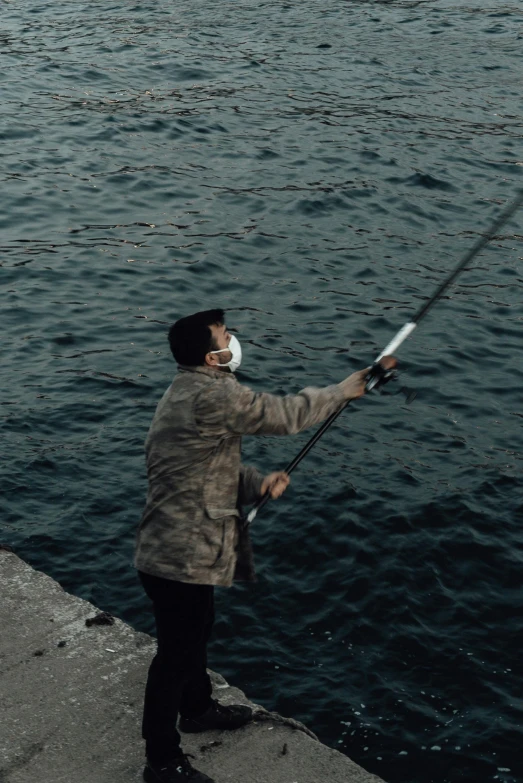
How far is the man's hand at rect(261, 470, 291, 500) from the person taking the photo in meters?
4.97

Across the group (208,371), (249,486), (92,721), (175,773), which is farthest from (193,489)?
(92,721)

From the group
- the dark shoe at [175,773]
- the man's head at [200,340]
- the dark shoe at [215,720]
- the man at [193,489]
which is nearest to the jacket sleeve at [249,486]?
the man at [193,489]

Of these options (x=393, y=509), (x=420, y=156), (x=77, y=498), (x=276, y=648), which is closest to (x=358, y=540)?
(x=393, y=509)

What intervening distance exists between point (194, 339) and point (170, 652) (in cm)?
143

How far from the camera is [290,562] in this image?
309 inches

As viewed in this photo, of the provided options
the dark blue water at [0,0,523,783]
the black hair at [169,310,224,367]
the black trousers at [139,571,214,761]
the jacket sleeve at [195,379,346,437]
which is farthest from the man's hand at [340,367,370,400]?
the dark blue water at [0,0,523,783]

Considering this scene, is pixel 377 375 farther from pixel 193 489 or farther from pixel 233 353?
pixel 193 489

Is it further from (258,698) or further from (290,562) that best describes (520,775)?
(290,562)

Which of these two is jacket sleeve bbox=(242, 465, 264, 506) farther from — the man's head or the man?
the man's head

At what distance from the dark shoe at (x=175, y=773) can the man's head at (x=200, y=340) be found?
1828 millimetres

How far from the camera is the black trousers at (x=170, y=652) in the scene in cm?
491

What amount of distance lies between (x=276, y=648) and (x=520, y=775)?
1712 mm

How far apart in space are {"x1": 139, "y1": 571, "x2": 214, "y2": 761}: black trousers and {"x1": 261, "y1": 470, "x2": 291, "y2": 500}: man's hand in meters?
0.52

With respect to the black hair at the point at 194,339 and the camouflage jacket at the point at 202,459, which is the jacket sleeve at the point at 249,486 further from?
the black hair at the point at 194,339
